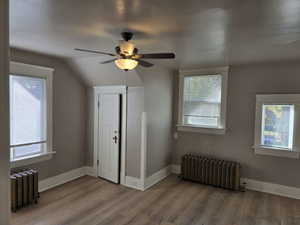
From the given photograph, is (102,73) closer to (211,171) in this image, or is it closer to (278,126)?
(211,171)

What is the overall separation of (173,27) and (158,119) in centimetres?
260

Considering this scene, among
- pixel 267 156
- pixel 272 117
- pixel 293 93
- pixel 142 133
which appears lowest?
pixel 267 156

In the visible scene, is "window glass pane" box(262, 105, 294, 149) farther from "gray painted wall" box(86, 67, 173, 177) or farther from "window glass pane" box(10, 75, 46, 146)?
"window glass pane" box(10, 75, 46, 146)

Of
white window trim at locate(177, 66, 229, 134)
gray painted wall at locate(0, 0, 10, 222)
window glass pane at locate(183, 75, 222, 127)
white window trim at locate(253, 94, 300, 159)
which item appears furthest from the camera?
window glass pane at locate(183, 75, 222, 127)

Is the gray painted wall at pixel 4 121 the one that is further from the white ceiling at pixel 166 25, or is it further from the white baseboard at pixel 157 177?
the white baseboard at pixel 157 177

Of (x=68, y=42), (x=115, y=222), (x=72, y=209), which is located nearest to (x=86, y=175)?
(x=72, y=209)

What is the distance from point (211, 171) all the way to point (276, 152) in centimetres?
129

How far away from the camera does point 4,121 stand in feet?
3.33

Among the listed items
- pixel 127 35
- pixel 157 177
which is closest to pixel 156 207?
pixel 157 177

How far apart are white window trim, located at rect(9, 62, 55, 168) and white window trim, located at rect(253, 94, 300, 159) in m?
4.07

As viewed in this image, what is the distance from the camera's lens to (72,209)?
3.31 metres

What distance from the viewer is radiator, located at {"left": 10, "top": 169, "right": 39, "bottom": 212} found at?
3.17 m

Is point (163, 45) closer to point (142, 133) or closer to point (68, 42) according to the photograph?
point (68, 42)

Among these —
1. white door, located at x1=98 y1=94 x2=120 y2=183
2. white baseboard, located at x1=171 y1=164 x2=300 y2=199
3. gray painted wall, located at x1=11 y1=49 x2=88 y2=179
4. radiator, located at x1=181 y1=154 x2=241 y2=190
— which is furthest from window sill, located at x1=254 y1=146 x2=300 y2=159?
gray painted wall, located at x1=11 y1=49 x2=88 y2=179
